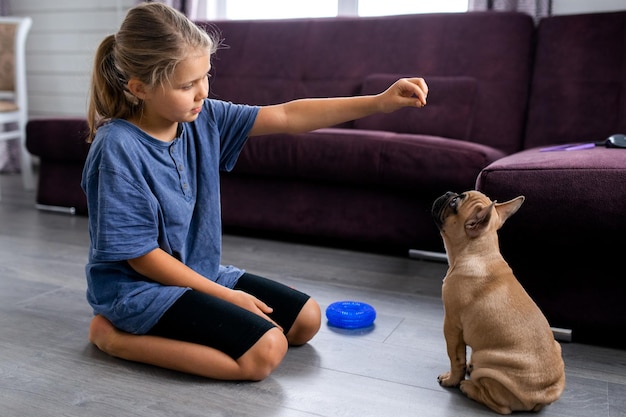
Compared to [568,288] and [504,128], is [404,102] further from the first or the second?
[504,128]

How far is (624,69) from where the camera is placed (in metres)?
2.75

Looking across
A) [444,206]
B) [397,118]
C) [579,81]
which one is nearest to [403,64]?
[397,118]

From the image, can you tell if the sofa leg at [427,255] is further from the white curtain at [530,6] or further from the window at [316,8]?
the window at [316,8]

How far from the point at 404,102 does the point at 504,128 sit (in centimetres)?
150

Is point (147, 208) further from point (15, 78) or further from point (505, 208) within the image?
point (15, 78)

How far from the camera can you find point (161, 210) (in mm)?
1562

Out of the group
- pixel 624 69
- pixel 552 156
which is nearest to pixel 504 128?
pixel 624 69

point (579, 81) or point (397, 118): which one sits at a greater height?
point (579, 81)

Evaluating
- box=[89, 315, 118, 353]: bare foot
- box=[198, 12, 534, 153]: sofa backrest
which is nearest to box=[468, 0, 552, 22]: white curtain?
box=[198, 12, 534, 153]: sofa backrest

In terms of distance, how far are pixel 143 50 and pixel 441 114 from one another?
1.73m

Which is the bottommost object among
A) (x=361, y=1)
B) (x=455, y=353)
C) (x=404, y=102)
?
(x=455, y=353)

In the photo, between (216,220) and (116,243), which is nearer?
(116,243)

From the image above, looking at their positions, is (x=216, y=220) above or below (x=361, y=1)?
below

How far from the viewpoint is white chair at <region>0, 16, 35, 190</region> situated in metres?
4.04
